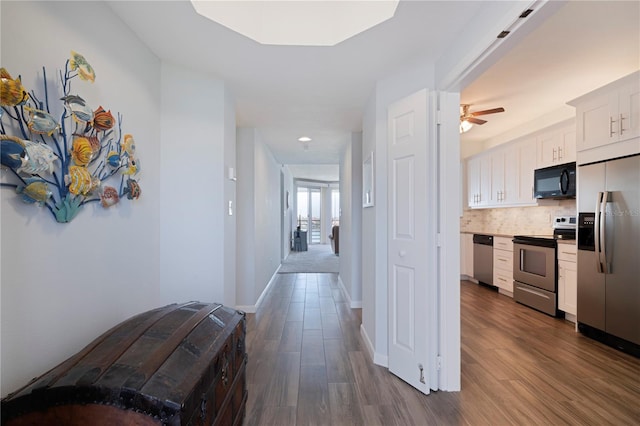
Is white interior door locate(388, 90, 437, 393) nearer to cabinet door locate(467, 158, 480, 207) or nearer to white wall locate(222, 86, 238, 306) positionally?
white wall locate(222, 86, 238, 306)

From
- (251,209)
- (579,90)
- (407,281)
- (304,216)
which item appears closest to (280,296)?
(251,209)

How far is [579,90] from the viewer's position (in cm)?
336

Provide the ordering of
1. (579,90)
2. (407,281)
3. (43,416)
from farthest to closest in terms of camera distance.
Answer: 1. (579,90)
2. (407,281)
3. (43,416)

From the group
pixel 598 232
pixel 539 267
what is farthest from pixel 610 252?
pixel 539 267

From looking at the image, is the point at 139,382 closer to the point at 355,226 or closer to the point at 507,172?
the point at 355,226

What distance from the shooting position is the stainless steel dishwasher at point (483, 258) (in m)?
4.88

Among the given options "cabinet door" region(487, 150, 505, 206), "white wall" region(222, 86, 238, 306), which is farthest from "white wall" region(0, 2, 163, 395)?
"cabinet door" region(487, 150, 505, 206)

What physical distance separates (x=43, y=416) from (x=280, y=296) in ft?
12.3

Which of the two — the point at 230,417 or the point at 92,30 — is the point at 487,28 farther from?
the point at 230,417

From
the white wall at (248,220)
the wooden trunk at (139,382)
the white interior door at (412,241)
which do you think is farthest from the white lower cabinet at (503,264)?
the wooden trunk at (139,382)

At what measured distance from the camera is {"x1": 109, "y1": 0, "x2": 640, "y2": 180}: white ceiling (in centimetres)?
174

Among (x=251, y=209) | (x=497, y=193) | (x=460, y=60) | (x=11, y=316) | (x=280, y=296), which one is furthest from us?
(x=497, y=193)

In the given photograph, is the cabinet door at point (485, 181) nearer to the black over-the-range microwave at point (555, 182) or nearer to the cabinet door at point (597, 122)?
the black over-the-range microwave at point (555, 182)

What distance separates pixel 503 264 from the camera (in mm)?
4551
